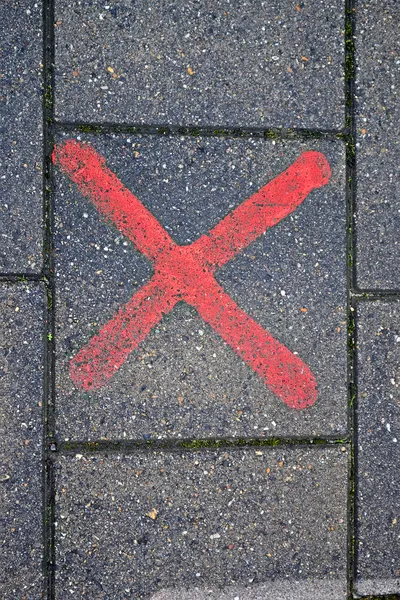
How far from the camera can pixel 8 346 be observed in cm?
232

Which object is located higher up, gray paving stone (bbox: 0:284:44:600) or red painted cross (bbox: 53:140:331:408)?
red painted cross (bbox: 53:140:331:408)

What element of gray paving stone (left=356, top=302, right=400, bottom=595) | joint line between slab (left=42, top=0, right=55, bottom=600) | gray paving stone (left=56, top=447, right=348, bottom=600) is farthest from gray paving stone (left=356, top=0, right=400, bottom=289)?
joint line between slab (left=42, top=0, right=55, bottom=600)

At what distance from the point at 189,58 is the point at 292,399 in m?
1.76

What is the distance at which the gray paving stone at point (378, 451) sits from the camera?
7.98 feet

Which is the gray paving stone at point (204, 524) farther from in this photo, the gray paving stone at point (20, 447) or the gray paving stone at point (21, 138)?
the gray paving stone at point (21, 138)

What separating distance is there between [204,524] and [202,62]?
7.43ft

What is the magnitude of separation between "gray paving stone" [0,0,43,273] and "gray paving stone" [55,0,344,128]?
0.12 metres

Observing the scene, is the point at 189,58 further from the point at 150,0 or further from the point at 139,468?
the point at 139,468

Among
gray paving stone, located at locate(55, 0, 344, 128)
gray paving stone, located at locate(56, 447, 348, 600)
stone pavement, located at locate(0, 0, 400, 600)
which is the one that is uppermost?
gray paving stone, located at locate(55, 0, 344, 128)

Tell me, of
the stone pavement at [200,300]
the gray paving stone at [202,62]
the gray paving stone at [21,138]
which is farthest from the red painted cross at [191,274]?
the gray paving stone at [202,62]

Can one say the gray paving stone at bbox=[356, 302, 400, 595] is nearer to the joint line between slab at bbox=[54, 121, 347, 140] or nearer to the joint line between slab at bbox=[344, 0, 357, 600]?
Answer: the joint line between slab at bbox=[344, 0, 357, 600]

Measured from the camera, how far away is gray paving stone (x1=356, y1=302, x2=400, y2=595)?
7.98 ft

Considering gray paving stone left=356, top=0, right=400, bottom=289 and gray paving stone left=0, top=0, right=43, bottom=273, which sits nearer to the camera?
gray paving stone left=0, top=0, right=43, bottom=273

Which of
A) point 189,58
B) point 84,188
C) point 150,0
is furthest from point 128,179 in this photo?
point 150,0
